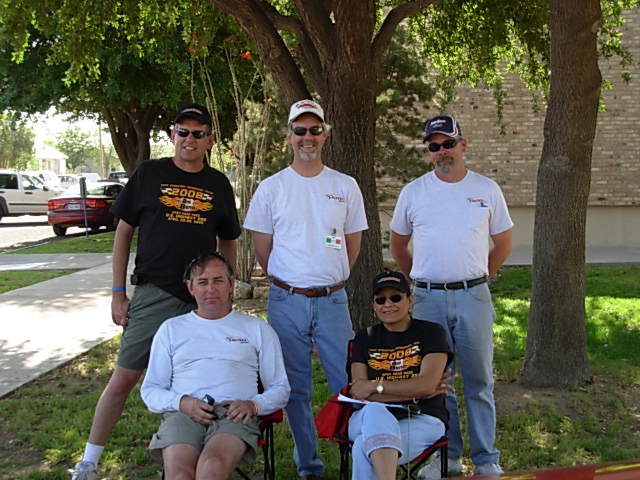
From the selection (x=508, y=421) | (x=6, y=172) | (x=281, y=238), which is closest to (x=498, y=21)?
(x=508, y=421)

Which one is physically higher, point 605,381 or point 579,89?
point 579,89

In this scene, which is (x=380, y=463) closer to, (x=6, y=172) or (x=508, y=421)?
(x=508, y=421)

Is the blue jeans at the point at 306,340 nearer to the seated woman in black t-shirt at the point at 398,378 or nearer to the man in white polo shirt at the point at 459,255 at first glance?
the seated woman in black t-shirt at the point at 398,378

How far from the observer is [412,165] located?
34.9ft

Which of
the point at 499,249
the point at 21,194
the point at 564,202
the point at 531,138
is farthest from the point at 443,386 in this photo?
the point at 21,194

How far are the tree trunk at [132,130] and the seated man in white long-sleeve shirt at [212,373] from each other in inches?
679

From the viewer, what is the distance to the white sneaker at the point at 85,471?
395cm

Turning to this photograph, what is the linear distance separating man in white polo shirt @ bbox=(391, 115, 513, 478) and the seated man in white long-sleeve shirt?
91 cm

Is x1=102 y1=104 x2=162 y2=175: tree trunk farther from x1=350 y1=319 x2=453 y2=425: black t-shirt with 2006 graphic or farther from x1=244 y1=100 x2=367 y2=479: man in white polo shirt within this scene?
x1=350 y1=319 x2=453 y2=425: black t-shirt with 2006 graphic

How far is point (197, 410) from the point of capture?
3477 millimetres

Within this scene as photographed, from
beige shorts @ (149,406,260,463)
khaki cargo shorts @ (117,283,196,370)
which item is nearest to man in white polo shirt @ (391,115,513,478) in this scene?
beige shorts @ (149,406,260,463)

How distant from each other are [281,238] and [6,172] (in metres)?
25.0

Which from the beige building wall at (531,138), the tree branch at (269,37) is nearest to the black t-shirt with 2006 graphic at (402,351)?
the tree branch at (269,37)

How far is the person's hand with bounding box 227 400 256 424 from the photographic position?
11.4ft
